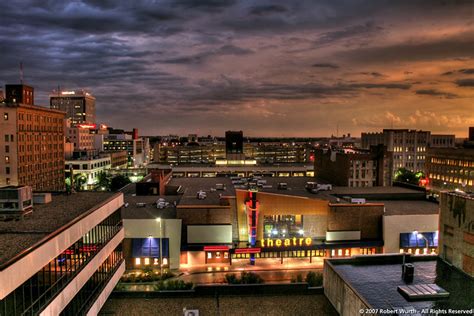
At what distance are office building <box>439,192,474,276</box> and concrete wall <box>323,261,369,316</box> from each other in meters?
11.7

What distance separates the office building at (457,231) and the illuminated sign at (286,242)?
96.5 ft

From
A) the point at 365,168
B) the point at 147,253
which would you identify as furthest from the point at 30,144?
the point at 365,168

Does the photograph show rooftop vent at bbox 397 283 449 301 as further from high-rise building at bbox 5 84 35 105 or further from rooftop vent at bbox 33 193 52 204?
high-rise building at bbox 5 84 35 105

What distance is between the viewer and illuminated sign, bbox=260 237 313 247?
66.9 m

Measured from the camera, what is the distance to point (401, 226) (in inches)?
2749

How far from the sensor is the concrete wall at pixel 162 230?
6525cm

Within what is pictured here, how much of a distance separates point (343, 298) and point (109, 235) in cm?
2159

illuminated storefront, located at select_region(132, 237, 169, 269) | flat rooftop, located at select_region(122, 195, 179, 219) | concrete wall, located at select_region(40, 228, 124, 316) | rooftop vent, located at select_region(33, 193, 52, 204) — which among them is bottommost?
illuminated storefront, located at select_region(132, 237, 169, 269)

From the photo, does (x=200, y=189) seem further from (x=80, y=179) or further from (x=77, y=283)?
(x=80, y=179)

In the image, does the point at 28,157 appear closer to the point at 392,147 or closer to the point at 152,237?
the point at 152,237

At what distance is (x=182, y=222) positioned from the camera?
2653 inches

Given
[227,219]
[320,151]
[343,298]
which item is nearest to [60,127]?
[320,151]

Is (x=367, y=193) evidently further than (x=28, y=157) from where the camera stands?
No

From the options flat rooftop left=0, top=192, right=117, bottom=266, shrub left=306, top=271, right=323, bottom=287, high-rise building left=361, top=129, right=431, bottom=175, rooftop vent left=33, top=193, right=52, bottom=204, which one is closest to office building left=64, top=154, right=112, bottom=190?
shrub left=306, top=271, right=323, bottom=287
